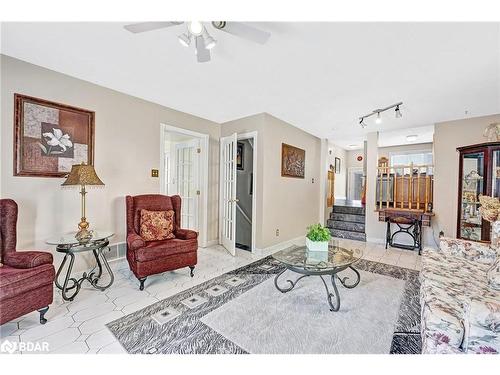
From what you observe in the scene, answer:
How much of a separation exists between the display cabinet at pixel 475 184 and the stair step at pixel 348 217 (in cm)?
212

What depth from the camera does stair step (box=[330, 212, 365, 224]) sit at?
547 centimetres

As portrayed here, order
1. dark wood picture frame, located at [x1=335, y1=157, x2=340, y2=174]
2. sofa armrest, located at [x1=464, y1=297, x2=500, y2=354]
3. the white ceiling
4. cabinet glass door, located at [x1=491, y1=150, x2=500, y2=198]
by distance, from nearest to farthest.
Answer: sofa armrest, located at [x1=464, y1=297, x2=500, y2=354]
the white ceiling
cabinet glass door, located at [x1=491, y1=150, x2=500, y2=198]
dark wood picture frame, located at [x1=335, y1=157, x2=340, y2=174]

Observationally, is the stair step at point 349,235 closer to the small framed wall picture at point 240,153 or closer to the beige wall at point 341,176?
the small framed wall picture at point 240,153

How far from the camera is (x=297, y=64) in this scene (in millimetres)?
2229

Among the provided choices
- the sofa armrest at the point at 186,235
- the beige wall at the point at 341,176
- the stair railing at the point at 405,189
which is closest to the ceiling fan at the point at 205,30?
the sofa armrest at the point at 186,235

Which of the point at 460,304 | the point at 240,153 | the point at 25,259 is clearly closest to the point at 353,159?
the point at 240,153

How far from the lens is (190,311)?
2.08 meters

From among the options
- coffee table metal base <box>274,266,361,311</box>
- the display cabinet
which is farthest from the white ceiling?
coffee table metal base <box>274,266,361,311</box>

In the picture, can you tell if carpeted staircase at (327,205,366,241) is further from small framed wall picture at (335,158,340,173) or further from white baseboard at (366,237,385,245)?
small framed wall picture at (335,158,340,173)

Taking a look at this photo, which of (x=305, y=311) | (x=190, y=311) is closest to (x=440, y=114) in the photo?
(x=305, y=311)

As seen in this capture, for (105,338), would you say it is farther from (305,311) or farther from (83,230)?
(305,311)

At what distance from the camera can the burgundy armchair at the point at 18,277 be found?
1.63 metres

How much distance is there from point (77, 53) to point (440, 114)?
15.9ft

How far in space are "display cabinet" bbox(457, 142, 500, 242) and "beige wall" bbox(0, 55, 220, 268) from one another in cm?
426
